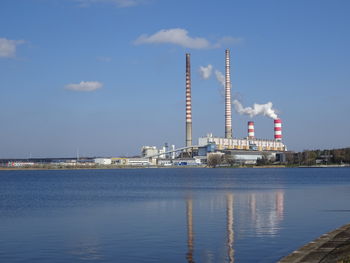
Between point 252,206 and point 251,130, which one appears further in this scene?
point 251,130

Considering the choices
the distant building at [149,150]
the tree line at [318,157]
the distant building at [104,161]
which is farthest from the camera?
the distant building at [104,161]

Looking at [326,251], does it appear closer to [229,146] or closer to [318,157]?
[229,146]

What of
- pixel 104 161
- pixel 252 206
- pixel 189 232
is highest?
pixel 104 161

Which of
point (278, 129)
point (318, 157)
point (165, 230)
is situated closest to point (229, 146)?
point (278, 129)

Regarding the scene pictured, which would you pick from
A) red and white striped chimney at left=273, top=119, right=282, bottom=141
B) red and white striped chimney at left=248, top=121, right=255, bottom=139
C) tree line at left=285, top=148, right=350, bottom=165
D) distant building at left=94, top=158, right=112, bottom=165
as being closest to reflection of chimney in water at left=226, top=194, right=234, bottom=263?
red and white striped chimney at left=273, top=119, right=282, bottom=141

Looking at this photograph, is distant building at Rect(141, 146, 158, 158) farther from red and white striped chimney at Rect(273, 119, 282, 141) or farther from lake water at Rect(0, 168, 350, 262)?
lake water at Rect(0, 168, 350, 262)

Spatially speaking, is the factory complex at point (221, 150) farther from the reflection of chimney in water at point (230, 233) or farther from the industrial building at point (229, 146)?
the reflection of chimney in water at point (230, 233)

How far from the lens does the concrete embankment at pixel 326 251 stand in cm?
1172

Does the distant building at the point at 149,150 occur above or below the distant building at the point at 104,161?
above

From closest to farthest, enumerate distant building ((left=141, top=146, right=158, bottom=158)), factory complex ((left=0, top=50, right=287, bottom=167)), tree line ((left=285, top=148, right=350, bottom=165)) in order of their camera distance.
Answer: factory complex ((left=0, top=50, right=287, bottom=167)) < tree line ((left=285, top=148, right=350, bottom=165)) < distant building ((left=141, top=146, right=158, bottom=158))

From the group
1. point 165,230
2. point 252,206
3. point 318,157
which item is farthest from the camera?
point 318,157

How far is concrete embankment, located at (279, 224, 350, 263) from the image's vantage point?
11721 millimetres

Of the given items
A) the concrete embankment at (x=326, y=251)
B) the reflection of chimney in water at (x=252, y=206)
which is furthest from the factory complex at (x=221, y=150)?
the concrete embankment at (x=326, y=251)

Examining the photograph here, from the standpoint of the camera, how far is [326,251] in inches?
508
